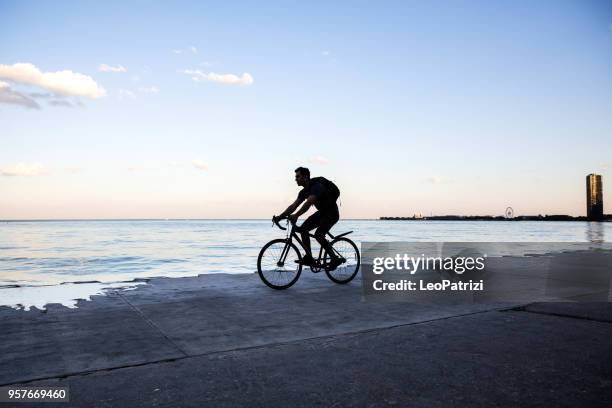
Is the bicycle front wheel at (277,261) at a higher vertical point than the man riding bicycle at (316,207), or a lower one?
lower

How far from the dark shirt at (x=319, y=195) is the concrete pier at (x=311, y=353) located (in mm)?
2128

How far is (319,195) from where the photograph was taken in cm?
741

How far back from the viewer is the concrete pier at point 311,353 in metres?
2.79

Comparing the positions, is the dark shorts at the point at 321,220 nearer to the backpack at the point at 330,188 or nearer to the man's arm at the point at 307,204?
the backpack at the point at 330,188

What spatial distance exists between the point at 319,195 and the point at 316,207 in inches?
14.4

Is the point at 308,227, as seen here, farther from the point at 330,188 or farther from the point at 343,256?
the point at 343,256

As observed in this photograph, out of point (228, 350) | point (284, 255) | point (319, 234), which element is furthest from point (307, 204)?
point (228, 350)

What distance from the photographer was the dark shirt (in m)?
7.41

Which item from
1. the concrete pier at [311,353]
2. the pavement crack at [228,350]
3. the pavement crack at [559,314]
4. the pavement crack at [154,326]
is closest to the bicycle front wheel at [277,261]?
the concrete pier at [311,353]

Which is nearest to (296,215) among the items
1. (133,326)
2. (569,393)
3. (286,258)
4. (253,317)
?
(286,258)
